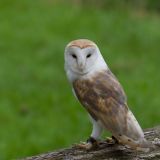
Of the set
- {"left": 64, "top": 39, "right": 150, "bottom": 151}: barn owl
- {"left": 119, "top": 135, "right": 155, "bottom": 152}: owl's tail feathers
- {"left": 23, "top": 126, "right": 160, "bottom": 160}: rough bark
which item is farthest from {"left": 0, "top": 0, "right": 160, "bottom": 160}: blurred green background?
{"left": 119, "top": 135, "right": 155, "bottom": 152}: owl's tail feathers

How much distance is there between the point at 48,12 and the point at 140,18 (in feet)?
5.04

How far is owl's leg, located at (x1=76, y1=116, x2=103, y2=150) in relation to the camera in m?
3.55

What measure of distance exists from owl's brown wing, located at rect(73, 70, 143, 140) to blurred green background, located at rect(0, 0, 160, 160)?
3519 mm

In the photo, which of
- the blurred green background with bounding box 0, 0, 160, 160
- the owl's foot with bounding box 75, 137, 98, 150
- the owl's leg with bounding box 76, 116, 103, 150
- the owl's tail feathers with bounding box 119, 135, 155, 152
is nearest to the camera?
the owl's tail feathers with bounding box 119, 135, 155, 152

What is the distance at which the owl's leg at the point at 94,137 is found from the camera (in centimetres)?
355

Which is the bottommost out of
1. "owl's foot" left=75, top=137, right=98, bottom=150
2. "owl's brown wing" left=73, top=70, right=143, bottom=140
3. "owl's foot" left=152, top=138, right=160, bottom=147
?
"owl's foot" left=152, top=138, right=160, bottom=147

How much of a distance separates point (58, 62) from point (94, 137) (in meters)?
6.25

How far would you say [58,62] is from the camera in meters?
9.84

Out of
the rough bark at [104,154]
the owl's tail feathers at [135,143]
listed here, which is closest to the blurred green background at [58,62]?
the rough bark at [104,154]

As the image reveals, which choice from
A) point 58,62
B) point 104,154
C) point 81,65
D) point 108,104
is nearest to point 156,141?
point 104,154

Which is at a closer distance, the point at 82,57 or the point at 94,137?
the point at 82,57

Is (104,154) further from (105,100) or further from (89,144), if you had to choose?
(105,100)

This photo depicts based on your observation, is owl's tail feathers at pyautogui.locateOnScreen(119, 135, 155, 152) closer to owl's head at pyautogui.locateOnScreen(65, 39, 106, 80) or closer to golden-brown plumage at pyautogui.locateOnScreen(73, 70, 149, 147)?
golden-brown plumage at pyautogui.locateOnScreen(73, 70, 149, 147)

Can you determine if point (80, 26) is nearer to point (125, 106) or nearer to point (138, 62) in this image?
point (138, 62)
